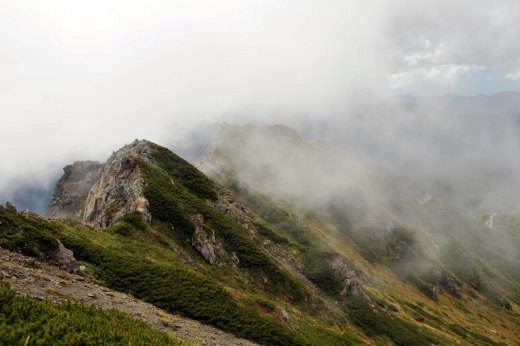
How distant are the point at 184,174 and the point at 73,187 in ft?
392

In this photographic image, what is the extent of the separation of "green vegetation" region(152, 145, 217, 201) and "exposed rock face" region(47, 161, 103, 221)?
87992 millimetres

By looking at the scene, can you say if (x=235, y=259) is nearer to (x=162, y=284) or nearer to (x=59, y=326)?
(x=162, y=284)

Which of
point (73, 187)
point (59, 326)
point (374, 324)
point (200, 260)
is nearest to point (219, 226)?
point (200, 260)

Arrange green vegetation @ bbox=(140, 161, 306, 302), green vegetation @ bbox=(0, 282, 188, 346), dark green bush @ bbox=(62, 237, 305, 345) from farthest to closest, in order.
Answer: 1. green vegetation @ bbox=(140, 161, 306, 302)
2. dark green bush @ bbox=(62, 237, 305, 345)
3. green vegetation @ bbox=(0, 282, 188, 346)

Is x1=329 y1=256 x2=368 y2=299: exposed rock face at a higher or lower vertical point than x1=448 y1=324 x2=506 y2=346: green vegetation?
higher

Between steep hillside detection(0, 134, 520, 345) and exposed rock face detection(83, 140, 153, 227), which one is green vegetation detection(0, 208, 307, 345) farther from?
exposed rock face detection(83, 140, 153, 227)

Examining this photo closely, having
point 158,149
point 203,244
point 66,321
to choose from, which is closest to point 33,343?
point 66,321

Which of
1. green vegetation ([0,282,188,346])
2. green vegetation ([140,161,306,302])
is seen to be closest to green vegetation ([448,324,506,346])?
green vegetation ([140,161,306,302])

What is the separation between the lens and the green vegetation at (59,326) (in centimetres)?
1338

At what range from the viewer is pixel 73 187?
18438 cm

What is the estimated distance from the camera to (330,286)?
83.8m

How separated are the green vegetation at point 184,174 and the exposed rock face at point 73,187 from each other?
88.0 metres

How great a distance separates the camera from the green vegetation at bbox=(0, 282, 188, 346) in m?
13.4

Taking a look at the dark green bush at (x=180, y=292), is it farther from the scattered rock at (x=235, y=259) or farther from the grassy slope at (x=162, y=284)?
the scattered rock at (x=235, y=259)
